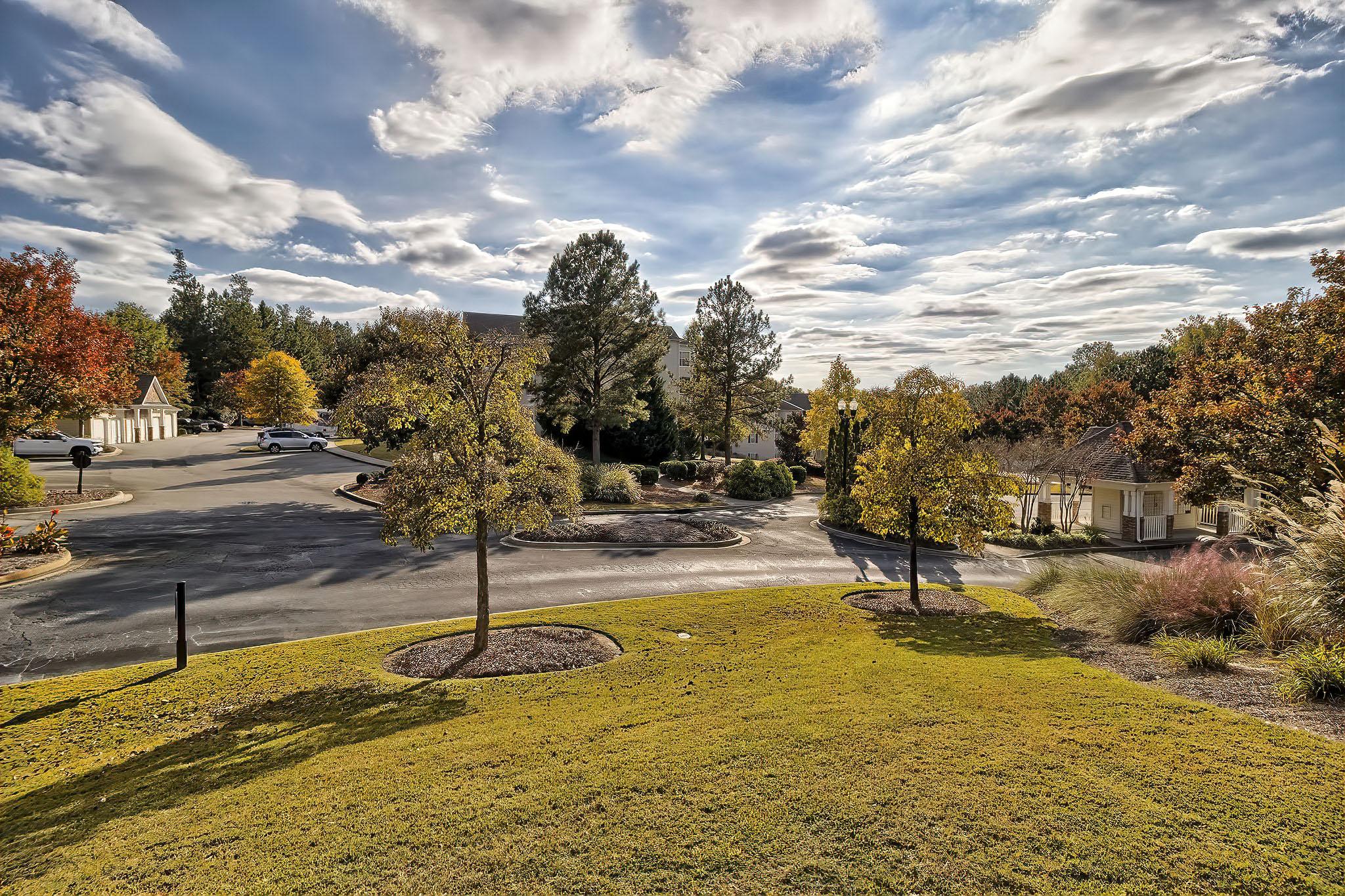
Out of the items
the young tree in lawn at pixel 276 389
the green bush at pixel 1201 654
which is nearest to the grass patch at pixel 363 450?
the young tree in lawn at pixel 276 389

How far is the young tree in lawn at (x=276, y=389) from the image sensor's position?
2697 inches

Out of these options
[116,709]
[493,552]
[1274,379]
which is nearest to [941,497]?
[1274,379]

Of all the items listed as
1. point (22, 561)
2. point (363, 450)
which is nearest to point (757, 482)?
point (22, 561)

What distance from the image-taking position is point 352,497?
27.3 metres

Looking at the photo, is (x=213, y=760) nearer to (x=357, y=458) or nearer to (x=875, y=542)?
(x=875, y=542)

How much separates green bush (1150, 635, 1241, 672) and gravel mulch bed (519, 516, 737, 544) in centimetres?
1391

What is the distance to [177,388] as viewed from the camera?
71.7 metres

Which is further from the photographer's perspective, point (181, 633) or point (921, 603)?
point (921, 603)

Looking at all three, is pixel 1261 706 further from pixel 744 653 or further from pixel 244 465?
pixel 244 465

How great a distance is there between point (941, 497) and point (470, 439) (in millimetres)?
9997

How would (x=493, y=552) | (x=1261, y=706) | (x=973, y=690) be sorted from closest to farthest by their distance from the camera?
(x=1261, y=706) < (x=973, y=690) < (x=493, y=552)

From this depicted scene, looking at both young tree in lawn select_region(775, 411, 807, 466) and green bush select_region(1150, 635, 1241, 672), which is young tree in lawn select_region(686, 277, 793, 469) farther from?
green bush select_region(1150, 635, 1241, 672)

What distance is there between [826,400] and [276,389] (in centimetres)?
6075

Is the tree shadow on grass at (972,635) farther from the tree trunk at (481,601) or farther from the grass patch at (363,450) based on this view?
the grass patch at (363,450)
